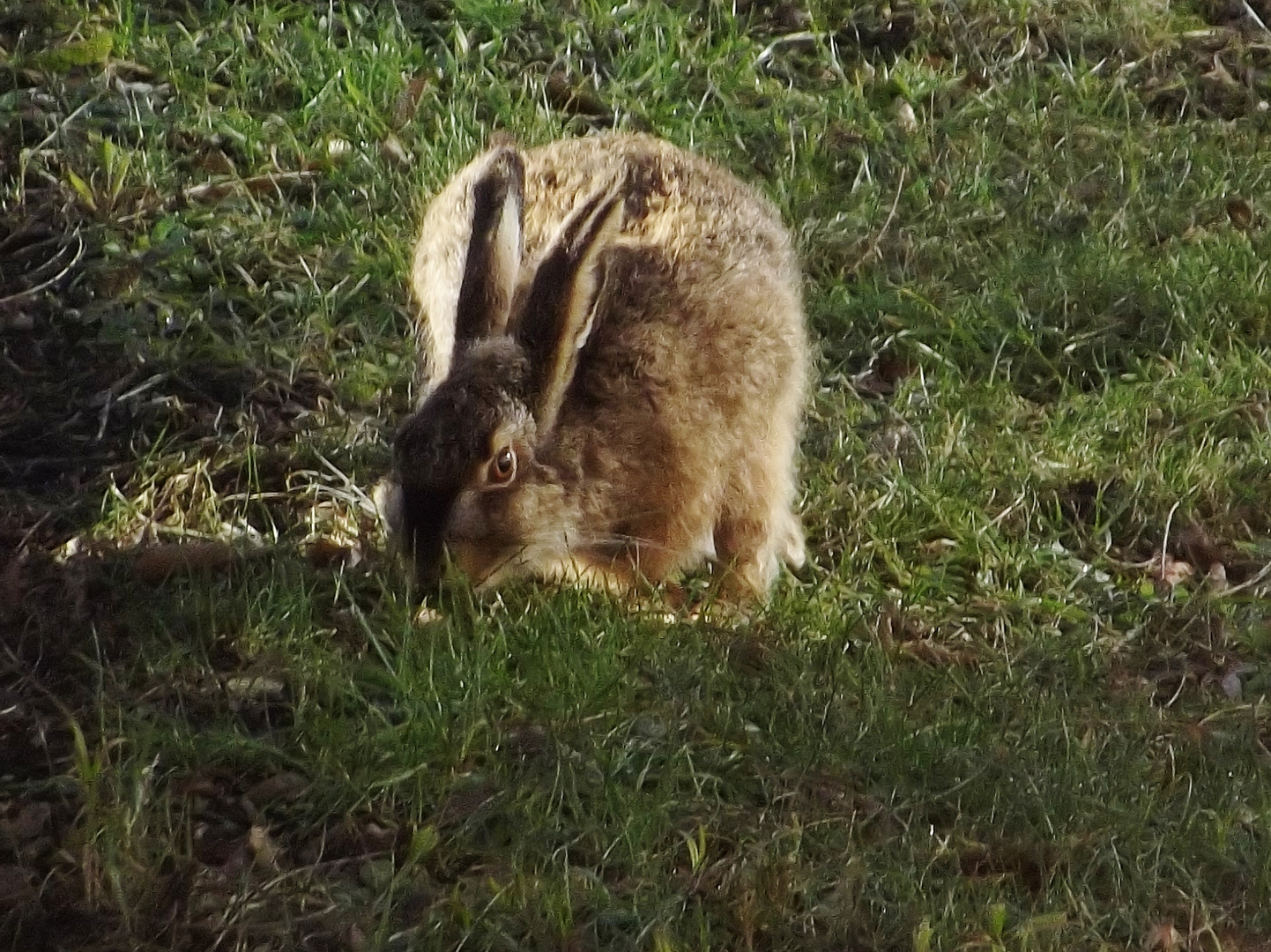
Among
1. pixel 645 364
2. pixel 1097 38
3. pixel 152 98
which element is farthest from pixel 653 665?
pixel 1097 38

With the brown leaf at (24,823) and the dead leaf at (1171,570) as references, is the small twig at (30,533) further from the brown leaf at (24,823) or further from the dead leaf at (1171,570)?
the dead leaf at (1171,570)

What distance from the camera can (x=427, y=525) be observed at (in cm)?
403

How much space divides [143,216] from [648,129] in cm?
179

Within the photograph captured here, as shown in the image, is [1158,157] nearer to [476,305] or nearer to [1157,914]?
[476,305]

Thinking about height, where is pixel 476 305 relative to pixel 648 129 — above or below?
above

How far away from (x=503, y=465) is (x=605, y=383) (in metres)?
0.44

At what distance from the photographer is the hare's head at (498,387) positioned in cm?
405

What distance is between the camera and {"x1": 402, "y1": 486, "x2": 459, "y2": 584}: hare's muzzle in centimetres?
402

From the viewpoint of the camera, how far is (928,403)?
5309mm

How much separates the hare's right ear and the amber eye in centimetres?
41

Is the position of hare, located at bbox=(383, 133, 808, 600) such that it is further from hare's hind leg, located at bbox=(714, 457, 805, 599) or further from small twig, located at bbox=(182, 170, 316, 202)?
small twig, located at bbox=(182, 170, 316, 202)

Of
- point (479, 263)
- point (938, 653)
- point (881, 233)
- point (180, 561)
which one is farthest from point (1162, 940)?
point (881, 233)

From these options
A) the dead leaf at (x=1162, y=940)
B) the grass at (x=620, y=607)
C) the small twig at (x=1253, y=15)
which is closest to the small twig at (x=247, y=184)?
the grass at (x=620, y=607)

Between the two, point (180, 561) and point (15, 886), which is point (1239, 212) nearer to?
point (180, 561)
